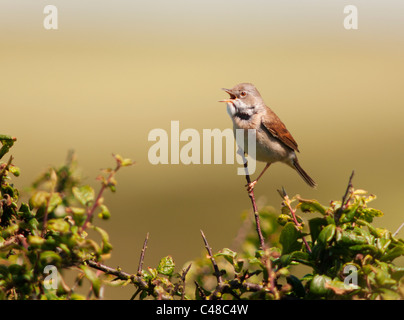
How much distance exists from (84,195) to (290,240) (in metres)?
0.63

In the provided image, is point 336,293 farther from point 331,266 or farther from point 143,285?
point 143,285

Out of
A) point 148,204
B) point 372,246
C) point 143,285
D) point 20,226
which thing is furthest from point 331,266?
point 148,204

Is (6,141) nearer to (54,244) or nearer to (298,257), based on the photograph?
(54,244)

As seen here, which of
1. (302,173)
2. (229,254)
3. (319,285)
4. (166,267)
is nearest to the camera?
(319,285)

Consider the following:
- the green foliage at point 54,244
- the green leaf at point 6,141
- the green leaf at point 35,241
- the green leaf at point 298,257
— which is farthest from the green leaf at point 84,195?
the green leaf at point 298,257

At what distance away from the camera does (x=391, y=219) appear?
33.5 feet

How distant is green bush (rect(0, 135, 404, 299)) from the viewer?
1360mm

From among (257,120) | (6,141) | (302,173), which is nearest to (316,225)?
(6,141)

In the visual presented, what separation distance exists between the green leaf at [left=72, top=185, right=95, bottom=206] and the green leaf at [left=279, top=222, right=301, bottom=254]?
0.60m

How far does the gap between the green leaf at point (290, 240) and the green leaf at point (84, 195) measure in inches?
23.7

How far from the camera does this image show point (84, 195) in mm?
1383

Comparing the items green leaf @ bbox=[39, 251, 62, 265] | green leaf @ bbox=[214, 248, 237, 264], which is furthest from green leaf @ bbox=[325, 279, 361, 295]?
green leaf @ bbox=[39, 251, 62, 265]

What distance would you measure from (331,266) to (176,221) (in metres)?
8.13

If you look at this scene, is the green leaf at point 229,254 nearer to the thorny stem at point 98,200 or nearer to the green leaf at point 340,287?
the green leaf at point 340,287
